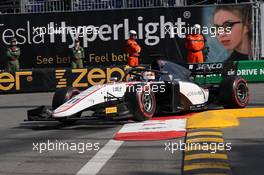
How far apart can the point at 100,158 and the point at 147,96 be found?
127 inches

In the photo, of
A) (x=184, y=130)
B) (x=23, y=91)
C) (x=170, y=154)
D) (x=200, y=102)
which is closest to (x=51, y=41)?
(x=23, y=91)

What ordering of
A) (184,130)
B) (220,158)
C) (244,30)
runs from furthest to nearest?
(244,30) < (184,130) < (220,158)

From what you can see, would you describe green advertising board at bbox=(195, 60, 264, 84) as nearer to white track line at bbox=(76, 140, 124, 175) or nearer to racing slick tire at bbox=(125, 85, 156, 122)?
racing slick tire at bbox=(125, 85, 156, 122)

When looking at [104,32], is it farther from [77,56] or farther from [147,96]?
[147,96]

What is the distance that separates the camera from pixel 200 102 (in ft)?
39.9

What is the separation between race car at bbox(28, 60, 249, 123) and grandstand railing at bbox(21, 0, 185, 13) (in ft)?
38.1

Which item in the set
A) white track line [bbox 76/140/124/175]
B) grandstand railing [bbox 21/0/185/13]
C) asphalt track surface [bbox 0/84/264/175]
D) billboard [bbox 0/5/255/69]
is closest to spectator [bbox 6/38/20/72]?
billboard [bbox 0/5/255/69]

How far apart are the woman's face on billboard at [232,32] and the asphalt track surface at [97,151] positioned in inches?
442

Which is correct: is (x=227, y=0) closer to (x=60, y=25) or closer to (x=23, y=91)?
(x=60, y=25)

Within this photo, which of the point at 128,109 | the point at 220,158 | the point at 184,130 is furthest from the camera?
the point at 128,109

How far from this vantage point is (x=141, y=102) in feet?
34.9

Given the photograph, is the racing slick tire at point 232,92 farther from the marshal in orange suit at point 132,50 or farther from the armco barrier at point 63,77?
the marshal in orange suit at point 132,50

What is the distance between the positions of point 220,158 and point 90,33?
15.9 meters

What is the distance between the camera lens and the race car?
1060 cm
